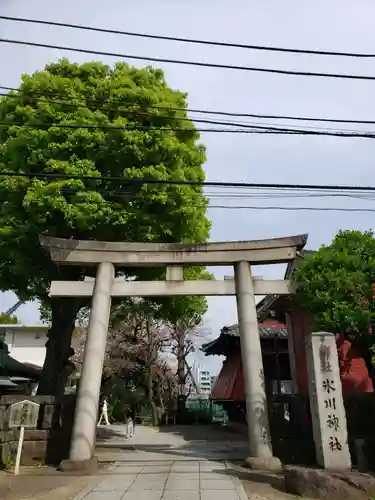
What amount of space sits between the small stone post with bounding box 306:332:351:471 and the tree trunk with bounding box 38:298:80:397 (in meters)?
8.68

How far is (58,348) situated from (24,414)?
3795mm

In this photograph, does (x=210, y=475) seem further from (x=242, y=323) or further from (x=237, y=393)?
(x=237, y=393)

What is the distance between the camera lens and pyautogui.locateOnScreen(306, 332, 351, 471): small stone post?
401 inches

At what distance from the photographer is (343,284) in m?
11.4

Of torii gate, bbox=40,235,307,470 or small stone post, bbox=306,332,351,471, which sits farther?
torii gate, bbox=40,235,307,470

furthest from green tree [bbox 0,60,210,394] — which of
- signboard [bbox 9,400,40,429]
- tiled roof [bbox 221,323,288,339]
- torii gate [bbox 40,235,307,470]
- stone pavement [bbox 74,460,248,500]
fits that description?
tiled roof [bbox 221,323,288,339]

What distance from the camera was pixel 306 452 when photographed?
13000 millimetres

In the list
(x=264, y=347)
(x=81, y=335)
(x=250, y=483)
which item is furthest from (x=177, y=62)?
(x=81, y=335)

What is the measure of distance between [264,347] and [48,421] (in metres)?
12.6

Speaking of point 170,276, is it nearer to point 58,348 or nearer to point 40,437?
point 58,348

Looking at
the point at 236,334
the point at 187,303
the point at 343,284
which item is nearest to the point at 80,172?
the point at 187,303

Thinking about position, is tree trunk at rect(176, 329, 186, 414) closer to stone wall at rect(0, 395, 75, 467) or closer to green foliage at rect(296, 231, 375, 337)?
stone wall at rect(0, 395, 75, 467)

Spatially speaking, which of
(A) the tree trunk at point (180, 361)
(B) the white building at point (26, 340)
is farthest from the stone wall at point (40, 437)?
(B) the white building at point (26, 340)

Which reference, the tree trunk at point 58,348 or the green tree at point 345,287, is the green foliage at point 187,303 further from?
the green tree at point 345,287
